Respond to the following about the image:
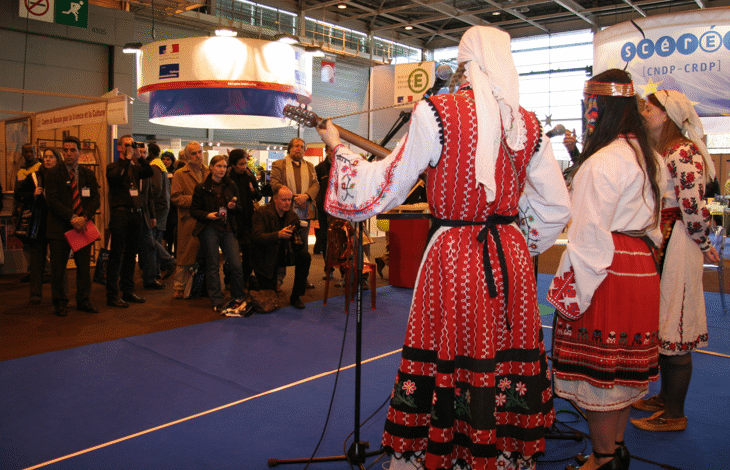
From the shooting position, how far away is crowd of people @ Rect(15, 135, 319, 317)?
4.86m

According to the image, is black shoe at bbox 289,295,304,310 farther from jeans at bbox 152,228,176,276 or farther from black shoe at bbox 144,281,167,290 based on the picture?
jeans at bbox 152,228,176,276

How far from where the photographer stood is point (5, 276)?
6848 millimetres

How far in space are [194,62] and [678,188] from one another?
522 cm

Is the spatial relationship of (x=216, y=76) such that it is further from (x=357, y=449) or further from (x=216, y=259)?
(x=357, y=449)

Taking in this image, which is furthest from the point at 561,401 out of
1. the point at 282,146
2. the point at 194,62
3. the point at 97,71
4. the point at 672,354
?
the point at 282,146

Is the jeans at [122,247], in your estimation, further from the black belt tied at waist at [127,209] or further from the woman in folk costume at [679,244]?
the woman in folk costume at [679,244]

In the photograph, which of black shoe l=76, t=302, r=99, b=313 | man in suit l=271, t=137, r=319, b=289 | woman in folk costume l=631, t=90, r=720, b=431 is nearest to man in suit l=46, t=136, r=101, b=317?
black shoe l=76, t=302, r=99, b=313

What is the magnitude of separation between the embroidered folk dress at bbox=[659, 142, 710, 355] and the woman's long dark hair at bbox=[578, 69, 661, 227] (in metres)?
0.62

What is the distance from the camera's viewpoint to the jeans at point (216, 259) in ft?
17.1

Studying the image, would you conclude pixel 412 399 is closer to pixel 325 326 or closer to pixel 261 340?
pixel 261 340

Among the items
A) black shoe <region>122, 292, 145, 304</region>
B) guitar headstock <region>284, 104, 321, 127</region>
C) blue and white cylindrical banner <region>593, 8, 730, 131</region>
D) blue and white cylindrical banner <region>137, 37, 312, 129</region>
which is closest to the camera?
guitar headstock <region>284, 104, 321, 127</region>

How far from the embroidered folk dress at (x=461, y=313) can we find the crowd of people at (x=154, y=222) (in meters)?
3.54

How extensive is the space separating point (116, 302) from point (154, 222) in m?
1.04

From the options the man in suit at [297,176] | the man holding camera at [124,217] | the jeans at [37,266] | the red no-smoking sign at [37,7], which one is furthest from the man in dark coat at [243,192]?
the red no-smoking sign at [37,7]
